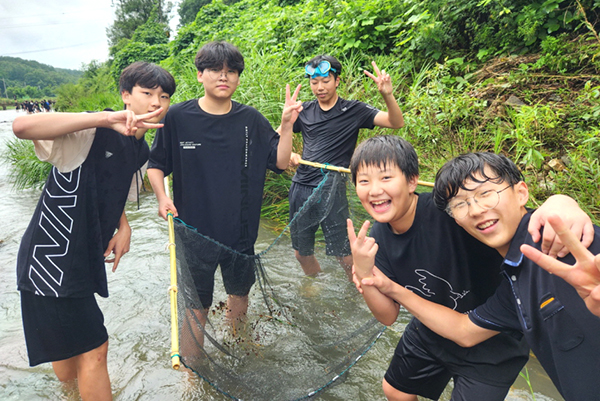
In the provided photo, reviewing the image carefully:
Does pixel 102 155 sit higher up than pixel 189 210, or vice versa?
pixel 102 155

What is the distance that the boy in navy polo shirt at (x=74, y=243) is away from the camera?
1666 mm

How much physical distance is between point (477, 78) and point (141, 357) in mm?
4870

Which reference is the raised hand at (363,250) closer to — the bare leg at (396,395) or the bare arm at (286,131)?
the bare leg at (396,395)

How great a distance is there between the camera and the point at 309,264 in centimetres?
280

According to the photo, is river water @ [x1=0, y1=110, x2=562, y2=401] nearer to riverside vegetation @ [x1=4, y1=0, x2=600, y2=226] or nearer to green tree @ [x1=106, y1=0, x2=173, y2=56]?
riverside vegetation @ [x1=4, y1=0, x2=600, y2=226]

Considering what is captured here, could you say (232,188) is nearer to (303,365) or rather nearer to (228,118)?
(228,118)

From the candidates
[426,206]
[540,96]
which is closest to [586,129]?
[540,96]

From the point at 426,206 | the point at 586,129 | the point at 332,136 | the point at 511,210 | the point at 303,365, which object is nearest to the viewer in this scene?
the point at 511,210

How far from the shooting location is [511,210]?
134 centimetres

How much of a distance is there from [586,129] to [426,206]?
3113 mm

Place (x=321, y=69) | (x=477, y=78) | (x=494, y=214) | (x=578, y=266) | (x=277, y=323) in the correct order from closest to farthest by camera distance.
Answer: (x=578, y=266) < (x=494, y=214) < (x=277, y=323) < (x=321, y=69) < (x=477, y=78)

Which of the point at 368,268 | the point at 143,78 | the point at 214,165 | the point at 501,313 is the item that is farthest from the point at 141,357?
the point at 501,313

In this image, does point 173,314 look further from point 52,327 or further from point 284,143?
point 284,143

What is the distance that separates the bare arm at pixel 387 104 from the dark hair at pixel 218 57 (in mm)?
1085
